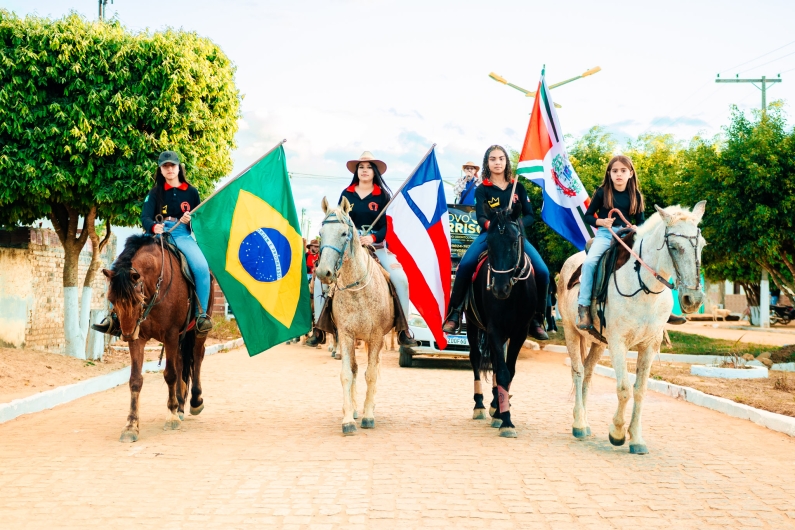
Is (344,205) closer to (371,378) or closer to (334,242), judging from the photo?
(334,242)

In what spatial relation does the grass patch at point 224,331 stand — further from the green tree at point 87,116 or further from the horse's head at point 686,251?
the horse's head at point 686,251

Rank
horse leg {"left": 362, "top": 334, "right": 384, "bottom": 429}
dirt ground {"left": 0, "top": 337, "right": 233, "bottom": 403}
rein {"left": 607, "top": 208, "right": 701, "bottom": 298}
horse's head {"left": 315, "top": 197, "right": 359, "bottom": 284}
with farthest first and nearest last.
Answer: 1. dirt ground {"left": 0, "top": 337, "right": 233, "bottom": 403}
2. horse leg {"left": 362, "top": 334, "right": 384, "bottom": 429}
3. horse's head {"left": 315, "top": 197, "right": 359, "bottom": 284}
4. rein {"left": 607, "top": 208, "right": 701, "bottom": 298}

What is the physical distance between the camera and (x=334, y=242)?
8.52 metres

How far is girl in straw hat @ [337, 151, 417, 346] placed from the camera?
987 cm

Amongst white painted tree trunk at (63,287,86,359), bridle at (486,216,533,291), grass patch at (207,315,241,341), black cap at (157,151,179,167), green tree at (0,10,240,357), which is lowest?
grass patch at (207,315,241,341)

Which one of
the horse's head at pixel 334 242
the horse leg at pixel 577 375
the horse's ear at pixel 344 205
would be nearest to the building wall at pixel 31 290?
the horse's ear at pixel 344 205

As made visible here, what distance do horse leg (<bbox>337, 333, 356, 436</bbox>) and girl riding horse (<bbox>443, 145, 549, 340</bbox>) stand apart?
1.23 m

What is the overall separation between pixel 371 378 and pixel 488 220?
2348 mm

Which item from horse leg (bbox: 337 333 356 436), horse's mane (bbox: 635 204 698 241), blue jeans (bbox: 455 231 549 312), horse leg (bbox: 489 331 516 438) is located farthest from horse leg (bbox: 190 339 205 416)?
horse's mane (bbox: 635 204 698 241)

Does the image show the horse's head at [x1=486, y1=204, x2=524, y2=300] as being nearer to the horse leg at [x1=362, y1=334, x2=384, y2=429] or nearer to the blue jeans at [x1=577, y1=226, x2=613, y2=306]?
the blue jeans at [x1=577, y1=226, x2=613, y2=306]

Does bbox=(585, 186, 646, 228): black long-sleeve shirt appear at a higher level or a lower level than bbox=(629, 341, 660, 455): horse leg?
higher

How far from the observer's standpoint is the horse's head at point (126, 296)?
26.9ft

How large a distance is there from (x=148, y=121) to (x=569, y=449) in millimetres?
11396

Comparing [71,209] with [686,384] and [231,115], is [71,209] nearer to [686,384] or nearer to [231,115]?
[231,115]
